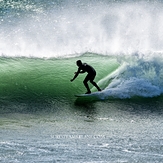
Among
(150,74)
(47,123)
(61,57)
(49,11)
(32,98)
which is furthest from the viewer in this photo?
(49,11)

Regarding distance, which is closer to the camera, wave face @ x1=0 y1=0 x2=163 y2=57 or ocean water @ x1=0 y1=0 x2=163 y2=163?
ocean water @ x1=0 y1=0 x2=163 y2=163

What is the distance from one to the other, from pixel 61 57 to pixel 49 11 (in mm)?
4833

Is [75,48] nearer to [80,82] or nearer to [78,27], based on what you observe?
[78,27]

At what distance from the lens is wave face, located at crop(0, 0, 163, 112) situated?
18125mm

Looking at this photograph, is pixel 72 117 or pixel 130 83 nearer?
pixel 72 117

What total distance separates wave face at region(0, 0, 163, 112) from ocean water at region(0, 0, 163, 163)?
0.11ft

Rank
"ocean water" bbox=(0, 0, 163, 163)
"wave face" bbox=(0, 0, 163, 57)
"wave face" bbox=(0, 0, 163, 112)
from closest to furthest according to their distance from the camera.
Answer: "ocean water" bbox=(0, 0, 163, 163) → "wave face" bbox=(0, 0, 163, 112) → "wave face" bbox=(0, 0, 163, 57)

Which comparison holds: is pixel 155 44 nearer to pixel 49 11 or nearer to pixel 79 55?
pixel 79 55

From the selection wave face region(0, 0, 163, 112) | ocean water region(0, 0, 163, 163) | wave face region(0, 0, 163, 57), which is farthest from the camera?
wave face region(0, 0, 163, 57)

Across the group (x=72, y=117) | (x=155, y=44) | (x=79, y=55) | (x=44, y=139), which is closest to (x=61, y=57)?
(x=79, y=55)

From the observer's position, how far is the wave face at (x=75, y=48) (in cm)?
1812

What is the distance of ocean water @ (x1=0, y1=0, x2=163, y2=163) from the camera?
11977 mm

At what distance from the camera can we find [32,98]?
56.8ft

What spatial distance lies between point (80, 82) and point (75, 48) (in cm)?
465
